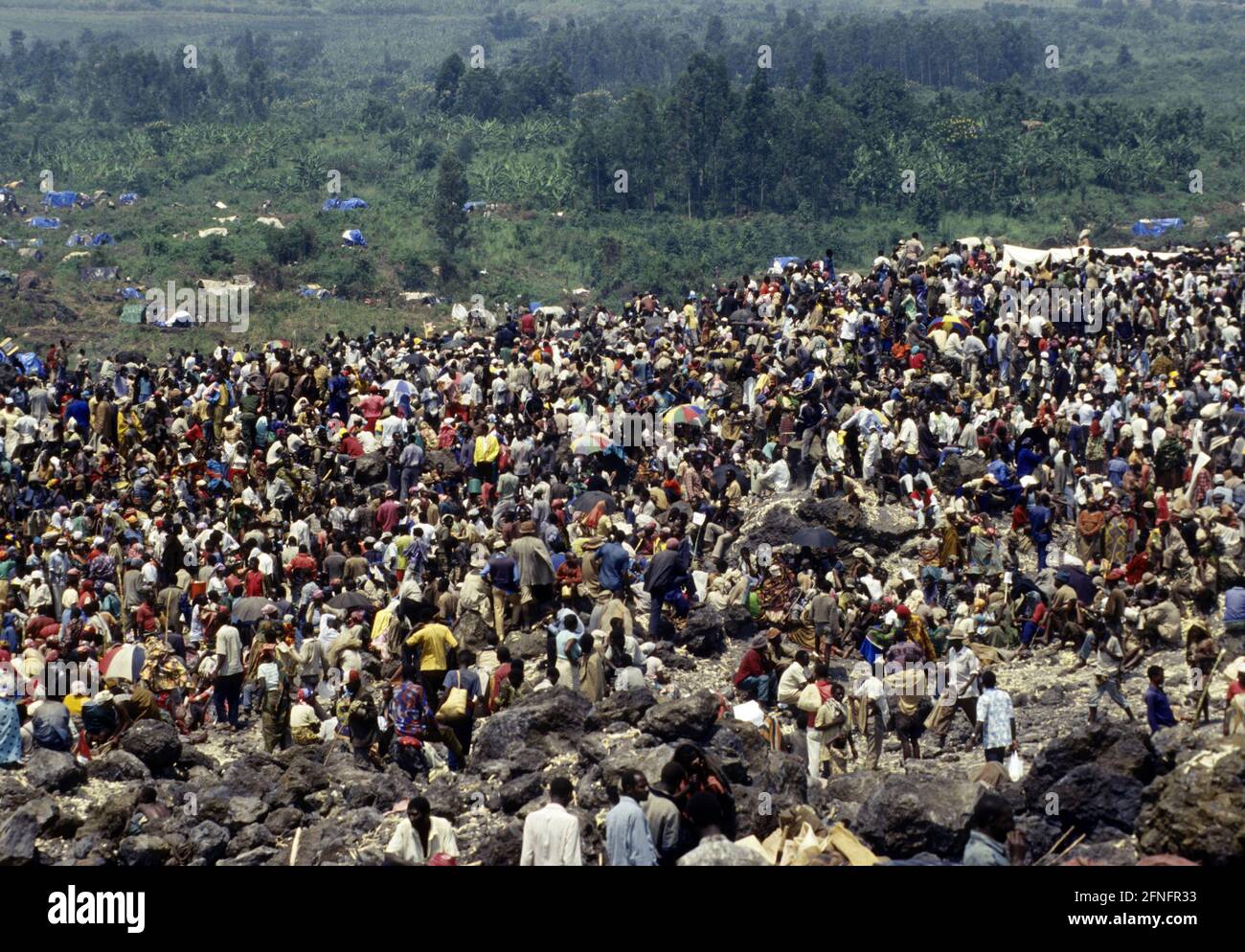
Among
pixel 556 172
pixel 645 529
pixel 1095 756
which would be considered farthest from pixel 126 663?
pixel 556 172

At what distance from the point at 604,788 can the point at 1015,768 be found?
14.0 feet

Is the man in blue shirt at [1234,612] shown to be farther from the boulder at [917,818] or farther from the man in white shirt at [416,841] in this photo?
the man in white shirt at [416,841]

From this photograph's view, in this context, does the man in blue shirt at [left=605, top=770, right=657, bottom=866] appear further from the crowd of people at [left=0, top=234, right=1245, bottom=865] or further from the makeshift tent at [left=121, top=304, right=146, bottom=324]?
the makeshift tent at [left=121, top=304, right=146, bottom=324]

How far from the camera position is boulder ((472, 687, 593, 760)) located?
18.5 m

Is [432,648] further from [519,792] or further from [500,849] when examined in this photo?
[500,849]

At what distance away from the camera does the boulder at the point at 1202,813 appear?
13.9 meters

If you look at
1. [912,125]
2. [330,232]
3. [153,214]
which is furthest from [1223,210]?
[153,214]

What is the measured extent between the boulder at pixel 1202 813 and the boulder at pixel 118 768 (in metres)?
10.4

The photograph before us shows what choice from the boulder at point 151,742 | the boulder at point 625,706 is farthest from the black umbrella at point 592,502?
the boulder at point 151,742

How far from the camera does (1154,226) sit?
62312mm

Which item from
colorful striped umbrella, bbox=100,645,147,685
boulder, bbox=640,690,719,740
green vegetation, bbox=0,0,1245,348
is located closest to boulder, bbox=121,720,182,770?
colorful striped umbrella, bbox=100,645,147,685

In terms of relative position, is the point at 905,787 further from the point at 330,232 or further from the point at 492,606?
the point at 330,232

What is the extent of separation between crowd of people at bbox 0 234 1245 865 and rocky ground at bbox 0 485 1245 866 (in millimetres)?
557

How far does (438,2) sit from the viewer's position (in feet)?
480
